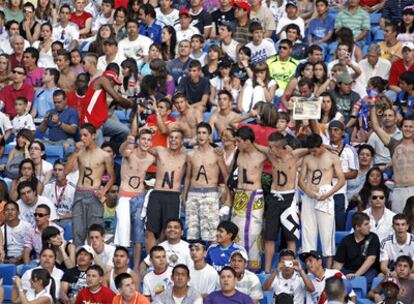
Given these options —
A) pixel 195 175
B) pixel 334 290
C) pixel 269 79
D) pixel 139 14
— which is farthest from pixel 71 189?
pixel 334 290

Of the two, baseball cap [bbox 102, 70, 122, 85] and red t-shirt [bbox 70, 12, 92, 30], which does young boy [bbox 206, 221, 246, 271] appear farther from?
red t-shirt [bbox 70, 12, 92, 30]

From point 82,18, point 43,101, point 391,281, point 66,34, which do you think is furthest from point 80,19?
point 391,281

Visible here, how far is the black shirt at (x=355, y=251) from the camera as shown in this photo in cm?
1844

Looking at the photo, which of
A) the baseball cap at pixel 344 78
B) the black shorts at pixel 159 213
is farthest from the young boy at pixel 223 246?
the baseball cap at pixel 344 78

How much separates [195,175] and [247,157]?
617mm

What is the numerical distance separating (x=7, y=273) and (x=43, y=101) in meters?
3.89

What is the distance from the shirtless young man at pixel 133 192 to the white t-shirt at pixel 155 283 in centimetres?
83

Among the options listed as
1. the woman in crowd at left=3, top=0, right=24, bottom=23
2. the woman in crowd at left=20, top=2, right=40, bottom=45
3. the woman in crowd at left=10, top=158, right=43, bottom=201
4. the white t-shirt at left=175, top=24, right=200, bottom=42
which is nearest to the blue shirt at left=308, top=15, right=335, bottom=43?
the white t-shirt at left=175, top=24, right=200, bottom=42

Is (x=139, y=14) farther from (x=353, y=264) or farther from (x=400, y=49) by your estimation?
(x=353, y=264)

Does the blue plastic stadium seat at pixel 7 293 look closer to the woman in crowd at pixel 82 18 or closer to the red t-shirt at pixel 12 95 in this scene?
the red t-shirt at pixel 12 95

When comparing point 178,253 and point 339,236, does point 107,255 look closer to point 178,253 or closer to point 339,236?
point 178,253

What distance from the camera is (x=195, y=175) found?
19078 millimetres

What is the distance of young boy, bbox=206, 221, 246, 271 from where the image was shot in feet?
59.8

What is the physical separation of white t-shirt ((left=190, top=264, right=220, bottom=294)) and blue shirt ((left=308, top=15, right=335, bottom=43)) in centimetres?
638
